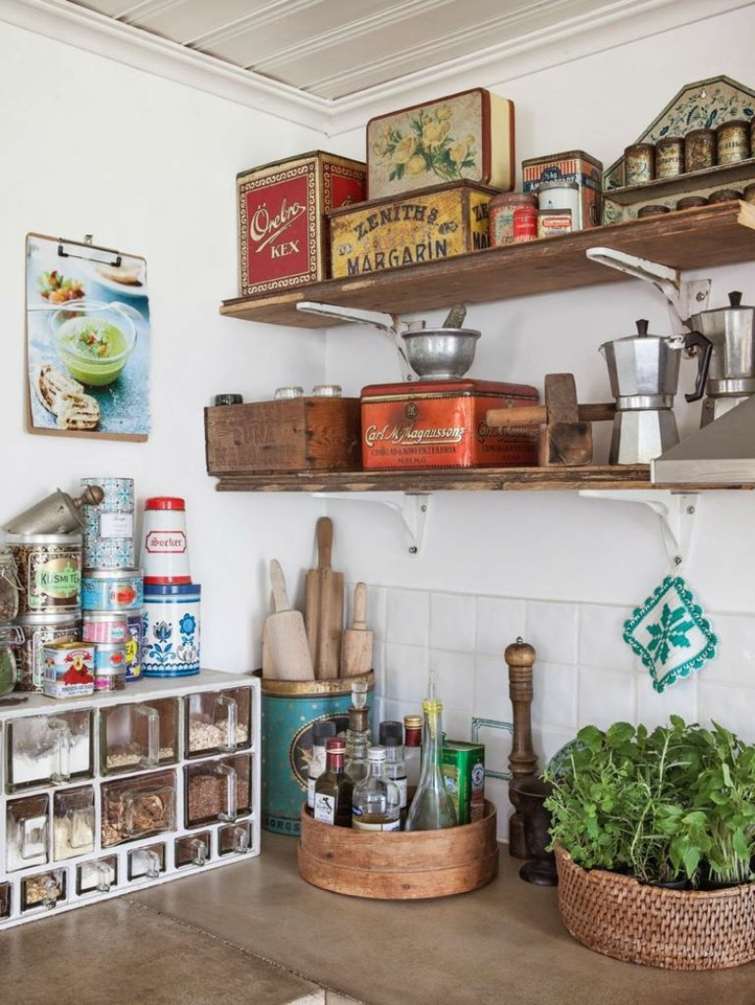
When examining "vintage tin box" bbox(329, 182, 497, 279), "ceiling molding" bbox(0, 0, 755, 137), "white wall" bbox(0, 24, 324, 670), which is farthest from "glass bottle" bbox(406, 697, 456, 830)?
"ceiling molding" bbox(0, 0, 755, 137)

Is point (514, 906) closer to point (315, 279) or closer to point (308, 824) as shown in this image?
point (308, 824)

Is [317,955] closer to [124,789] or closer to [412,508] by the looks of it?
[124,789]

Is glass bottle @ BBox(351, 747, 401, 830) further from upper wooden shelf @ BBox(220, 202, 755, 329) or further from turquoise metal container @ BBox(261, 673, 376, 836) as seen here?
upper wooden shelf @ BBox(220, 202, 755, 329)

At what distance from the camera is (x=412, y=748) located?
2346 mm

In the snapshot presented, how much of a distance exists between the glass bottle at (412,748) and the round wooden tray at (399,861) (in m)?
0.19

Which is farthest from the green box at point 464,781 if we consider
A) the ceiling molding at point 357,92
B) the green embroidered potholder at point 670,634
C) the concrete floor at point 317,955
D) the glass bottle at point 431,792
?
the ceiling molding at point 357,92

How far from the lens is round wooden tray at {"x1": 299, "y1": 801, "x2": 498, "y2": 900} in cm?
208

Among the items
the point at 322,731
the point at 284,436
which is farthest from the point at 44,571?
the point at 322,731

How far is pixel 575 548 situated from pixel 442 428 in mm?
388

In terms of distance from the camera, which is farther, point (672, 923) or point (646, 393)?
point (646, 393)

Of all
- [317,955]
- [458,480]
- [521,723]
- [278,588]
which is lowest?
[317,955]

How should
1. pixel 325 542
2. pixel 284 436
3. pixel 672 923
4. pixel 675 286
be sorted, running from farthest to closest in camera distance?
1. pixel 325 542
2. pixel 284 436
3. pixel 675 286
4. pixel 672 923

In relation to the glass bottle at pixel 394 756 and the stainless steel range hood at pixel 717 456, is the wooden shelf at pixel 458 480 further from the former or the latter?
the glass bottle at pixel 394 756

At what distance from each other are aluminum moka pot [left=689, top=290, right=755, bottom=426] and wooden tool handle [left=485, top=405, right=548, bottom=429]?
0.29 m
